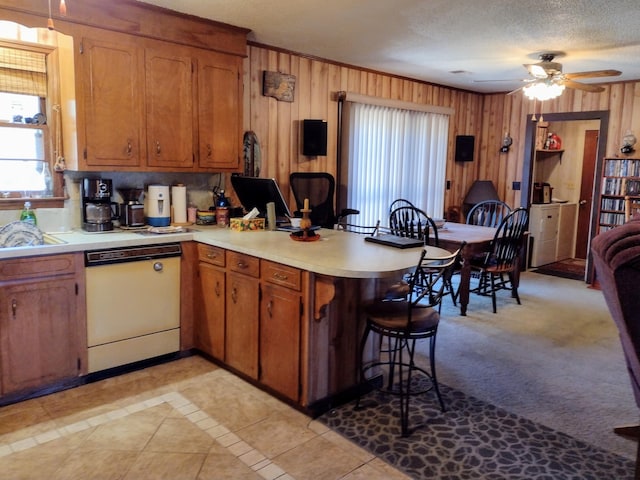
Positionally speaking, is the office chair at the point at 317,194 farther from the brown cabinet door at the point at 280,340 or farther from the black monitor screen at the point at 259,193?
the brown cabinet door at the point at 280,340

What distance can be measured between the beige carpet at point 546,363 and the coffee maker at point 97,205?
2.50 meters

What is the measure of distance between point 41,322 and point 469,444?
8.04 feet

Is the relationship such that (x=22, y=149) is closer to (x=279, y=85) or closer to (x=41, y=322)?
(x=41, y=322)

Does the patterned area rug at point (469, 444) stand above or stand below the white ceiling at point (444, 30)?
below

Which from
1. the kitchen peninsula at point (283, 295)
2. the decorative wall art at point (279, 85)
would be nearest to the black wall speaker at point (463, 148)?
the decorative wall art at point (279, 85)

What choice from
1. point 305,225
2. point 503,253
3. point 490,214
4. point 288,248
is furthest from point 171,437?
point 490,214

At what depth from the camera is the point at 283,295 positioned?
281 centimetres

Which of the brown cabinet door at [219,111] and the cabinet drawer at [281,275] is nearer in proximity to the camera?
the cabinet drawer at [281,275]

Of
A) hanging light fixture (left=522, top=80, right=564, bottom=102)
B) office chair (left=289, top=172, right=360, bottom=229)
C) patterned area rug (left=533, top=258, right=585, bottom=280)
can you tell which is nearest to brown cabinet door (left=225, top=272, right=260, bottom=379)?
office chair (left=289, top=172, right=360, bottom=229)

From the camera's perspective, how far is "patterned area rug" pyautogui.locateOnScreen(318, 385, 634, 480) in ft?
7.66

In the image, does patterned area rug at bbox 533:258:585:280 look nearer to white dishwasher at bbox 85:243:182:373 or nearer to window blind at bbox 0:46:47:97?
white dishwasher at bbox 85:243:182:373

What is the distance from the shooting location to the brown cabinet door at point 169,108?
137 inches

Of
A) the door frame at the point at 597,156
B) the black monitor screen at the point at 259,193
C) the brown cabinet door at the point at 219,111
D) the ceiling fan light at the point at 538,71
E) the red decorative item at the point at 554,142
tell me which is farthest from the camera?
the red decorative item at the point at 554,142

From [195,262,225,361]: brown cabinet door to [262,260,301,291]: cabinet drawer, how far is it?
49 cm
